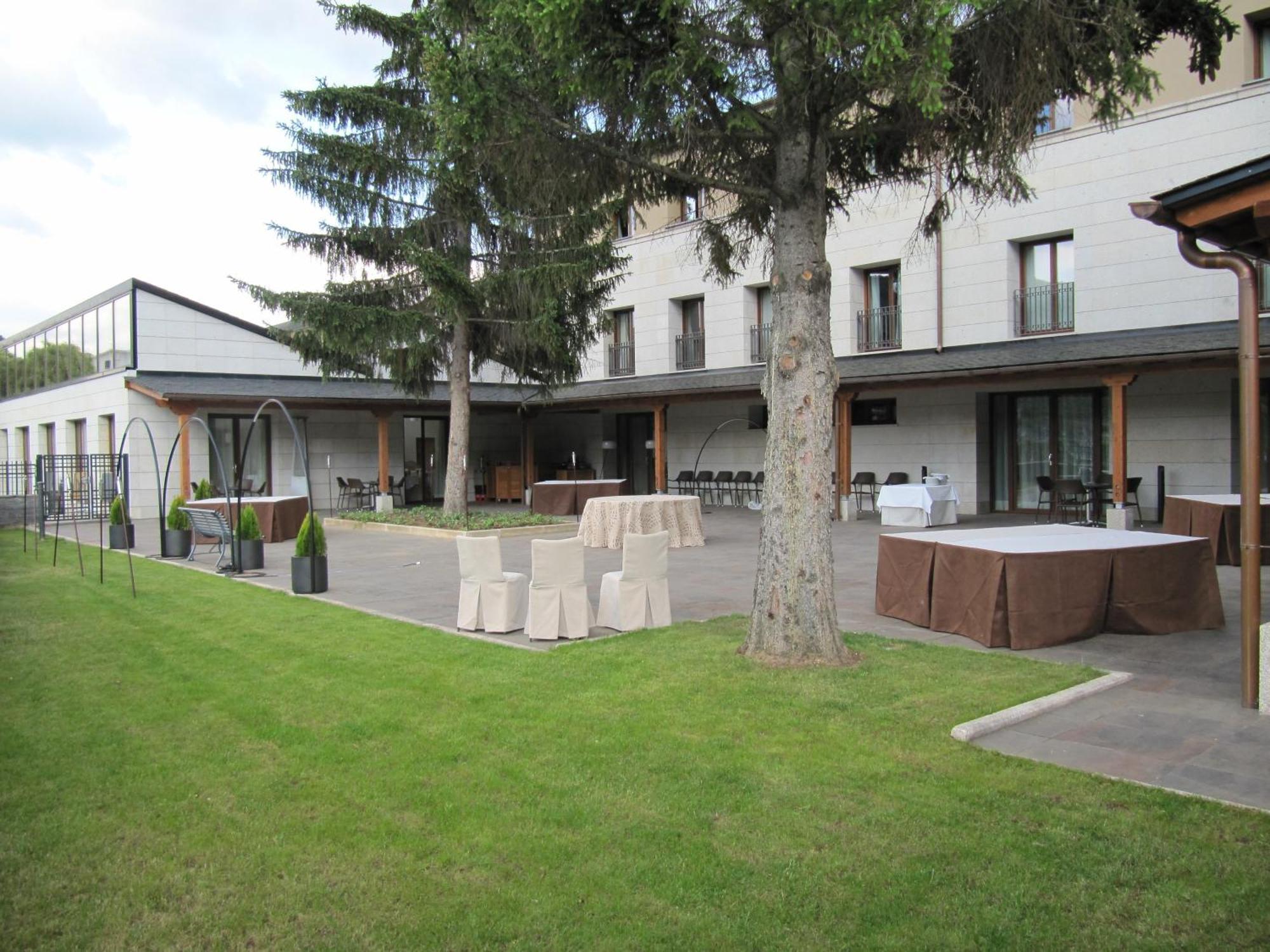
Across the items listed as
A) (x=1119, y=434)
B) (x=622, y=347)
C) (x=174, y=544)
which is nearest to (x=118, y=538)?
(x=174, y=544)

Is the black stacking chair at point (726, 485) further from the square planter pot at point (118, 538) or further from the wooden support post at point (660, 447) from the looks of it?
the square planter pot at point (118, 538)

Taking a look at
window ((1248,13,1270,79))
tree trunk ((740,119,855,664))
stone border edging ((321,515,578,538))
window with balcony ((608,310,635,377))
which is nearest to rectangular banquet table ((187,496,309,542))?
stone border edging ((321,515,578,538))

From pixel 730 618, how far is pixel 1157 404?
1191cm

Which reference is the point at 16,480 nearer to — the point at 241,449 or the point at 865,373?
the point at 241,449

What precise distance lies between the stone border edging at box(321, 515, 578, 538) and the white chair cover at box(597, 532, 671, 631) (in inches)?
322

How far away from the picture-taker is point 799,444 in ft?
20.7

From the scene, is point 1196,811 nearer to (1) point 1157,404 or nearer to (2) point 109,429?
(1) point 1157,404

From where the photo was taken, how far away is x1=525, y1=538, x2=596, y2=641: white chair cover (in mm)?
7395

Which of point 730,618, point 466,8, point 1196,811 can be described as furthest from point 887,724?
point 466,8

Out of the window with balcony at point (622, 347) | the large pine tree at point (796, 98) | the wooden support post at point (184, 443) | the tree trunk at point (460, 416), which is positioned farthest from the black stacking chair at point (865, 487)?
the wooden support post at point (184, 443)

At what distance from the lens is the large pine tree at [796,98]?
5.87 meters

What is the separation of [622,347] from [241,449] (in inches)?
408

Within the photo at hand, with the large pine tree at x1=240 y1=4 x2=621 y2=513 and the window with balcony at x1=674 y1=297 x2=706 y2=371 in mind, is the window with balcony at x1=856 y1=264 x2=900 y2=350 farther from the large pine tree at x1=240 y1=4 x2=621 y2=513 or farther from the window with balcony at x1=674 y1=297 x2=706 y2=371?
the large pine tree at x1=240 y1=4 x2=621 y2=513

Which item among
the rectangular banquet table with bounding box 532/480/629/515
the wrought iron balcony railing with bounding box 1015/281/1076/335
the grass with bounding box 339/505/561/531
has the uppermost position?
the wrought iron balcony railing with bounding box 1015/281/1076/335
